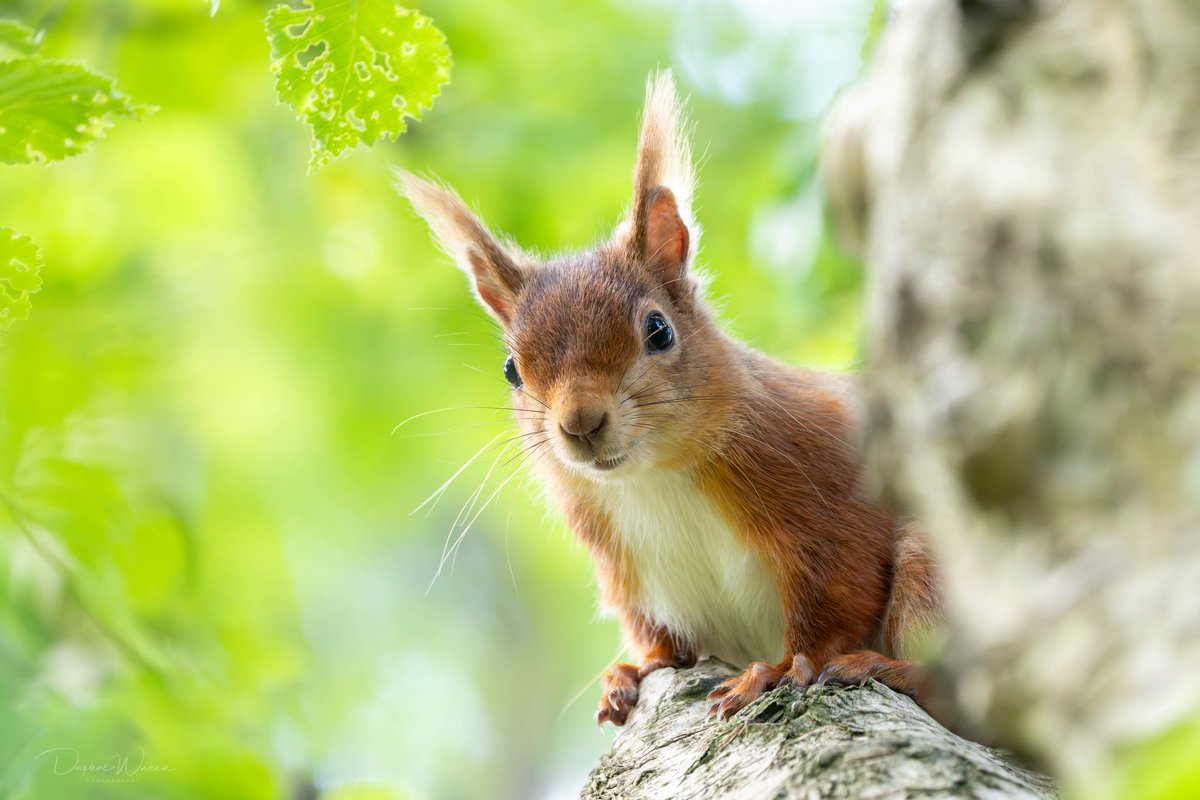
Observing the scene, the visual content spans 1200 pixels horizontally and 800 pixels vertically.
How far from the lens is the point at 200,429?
459 centimetres

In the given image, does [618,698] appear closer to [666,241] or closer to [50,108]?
[666,241]

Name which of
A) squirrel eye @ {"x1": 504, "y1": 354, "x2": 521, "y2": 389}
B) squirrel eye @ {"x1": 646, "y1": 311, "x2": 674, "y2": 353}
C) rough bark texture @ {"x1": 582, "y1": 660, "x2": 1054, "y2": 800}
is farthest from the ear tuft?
rough bark texture @ {"x1": 582, "y1": 660, "x2": 1054, "y2": 800}

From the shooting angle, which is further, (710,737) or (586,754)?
(586,754)

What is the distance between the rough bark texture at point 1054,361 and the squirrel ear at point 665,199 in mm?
2021

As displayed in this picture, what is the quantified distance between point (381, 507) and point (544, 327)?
7.69ft

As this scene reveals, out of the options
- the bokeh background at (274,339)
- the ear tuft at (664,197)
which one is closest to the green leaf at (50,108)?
the bokeh background at (274,339)

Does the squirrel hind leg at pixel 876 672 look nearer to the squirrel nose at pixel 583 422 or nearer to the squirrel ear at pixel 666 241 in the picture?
the squirrel nose at pixel 583 422

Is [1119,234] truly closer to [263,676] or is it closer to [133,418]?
[263,676]

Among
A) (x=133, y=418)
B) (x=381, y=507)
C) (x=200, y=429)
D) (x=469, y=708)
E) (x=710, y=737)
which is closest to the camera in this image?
(x=710, y=737)

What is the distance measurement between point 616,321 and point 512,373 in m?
0.42

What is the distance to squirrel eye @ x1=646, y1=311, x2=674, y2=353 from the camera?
3.13m

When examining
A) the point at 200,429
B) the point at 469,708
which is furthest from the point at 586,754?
the point at 200,429

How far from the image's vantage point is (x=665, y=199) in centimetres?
329

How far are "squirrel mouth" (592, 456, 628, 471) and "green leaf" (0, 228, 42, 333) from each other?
5.78 ft
